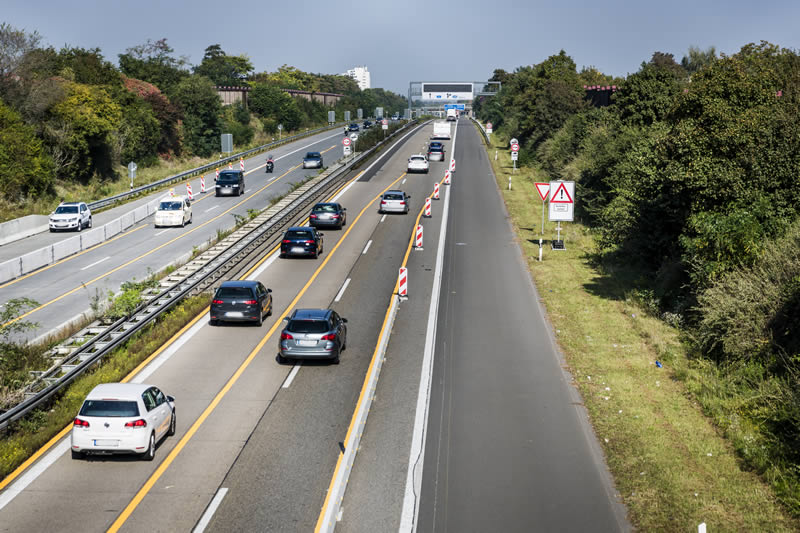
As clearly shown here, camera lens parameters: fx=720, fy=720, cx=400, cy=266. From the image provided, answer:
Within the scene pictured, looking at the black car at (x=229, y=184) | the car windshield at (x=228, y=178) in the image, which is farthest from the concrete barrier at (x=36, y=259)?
the car windshield at (x=228, y=178)

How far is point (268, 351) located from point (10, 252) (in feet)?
81.3

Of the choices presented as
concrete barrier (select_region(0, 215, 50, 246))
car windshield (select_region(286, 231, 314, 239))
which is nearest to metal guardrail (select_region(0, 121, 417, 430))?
car windshield (select_region(286, 231, 314, 239))

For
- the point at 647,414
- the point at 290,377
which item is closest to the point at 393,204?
the point at 290,377

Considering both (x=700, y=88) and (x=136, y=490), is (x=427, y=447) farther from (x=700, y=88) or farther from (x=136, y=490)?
(x=700, y=88)

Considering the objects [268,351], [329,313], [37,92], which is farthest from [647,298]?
[37,92]

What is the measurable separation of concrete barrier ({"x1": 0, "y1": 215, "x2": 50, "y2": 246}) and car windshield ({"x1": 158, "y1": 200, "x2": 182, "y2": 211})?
7.38m

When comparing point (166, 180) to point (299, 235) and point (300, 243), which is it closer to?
point (299, 235)

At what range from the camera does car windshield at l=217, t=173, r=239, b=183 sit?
56.4m

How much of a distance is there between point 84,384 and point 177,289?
9.15m

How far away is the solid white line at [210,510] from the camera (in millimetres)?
12047

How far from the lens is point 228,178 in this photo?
56.5 metres

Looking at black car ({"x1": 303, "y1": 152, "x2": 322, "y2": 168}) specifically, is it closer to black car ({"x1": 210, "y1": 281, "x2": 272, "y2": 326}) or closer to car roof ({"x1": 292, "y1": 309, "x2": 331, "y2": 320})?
black car ({"x1": 210, "y1": 281, "x2": 272, "y2": 326})

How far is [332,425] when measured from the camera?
54.9 feet

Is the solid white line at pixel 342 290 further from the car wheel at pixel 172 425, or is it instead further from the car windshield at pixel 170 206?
the car windshield at pixel 170 206
